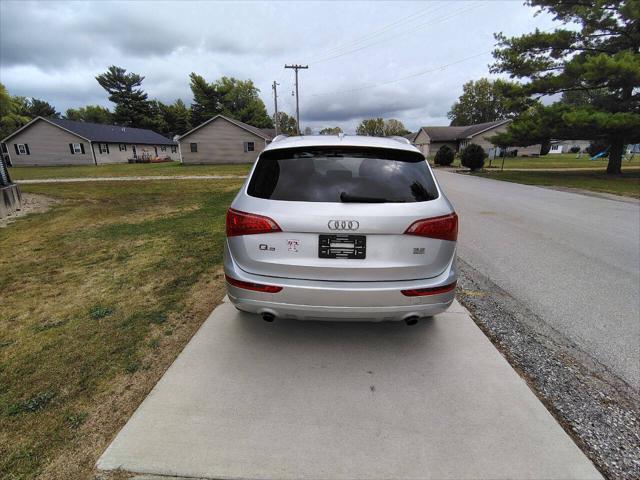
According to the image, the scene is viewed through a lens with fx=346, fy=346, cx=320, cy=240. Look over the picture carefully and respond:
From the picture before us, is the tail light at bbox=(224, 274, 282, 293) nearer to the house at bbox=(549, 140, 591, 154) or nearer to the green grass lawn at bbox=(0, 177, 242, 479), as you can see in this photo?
the green grass lawn at bbox=(0, 177, 242, 479)

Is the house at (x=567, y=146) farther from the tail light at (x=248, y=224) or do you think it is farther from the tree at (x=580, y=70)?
the tail light at (x=248, y=224)

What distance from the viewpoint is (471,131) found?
5300 centimetres

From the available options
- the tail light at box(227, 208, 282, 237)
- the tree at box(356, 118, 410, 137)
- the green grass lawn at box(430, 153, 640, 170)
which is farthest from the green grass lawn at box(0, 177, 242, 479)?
the tree at box(356, 118, 410, 137)

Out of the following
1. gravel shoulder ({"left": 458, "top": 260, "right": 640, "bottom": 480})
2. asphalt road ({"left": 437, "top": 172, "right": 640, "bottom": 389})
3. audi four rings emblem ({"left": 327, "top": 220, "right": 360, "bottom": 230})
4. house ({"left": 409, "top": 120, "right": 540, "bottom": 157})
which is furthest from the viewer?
house ({"left": 409, "top": 120, "right": 540, "bottom": 157})

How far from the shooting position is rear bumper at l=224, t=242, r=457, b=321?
99.0 inches

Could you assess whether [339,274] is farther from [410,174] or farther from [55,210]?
[55,210]

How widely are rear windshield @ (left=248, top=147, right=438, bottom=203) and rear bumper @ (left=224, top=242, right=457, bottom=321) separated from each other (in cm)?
62

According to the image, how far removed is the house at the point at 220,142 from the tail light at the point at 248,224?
36.6 m

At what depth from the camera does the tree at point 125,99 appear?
64.2 meters

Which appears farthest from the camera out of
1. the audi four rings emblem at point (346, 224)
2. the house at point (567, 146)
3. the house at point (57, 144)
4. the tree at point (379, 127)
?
the tree at point (379, 127)

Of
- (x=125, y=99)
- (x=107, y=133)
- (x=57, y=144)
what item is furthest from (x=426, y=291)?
(x=125, y=99)

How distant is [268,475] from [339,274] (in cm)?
128

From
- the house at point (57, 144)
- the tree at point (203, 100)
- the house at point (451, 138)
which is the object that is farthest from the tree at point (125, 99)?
the house at point (451, 138)

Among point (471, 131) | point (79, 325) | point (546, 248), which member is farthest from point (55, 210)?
point (471, 131)
